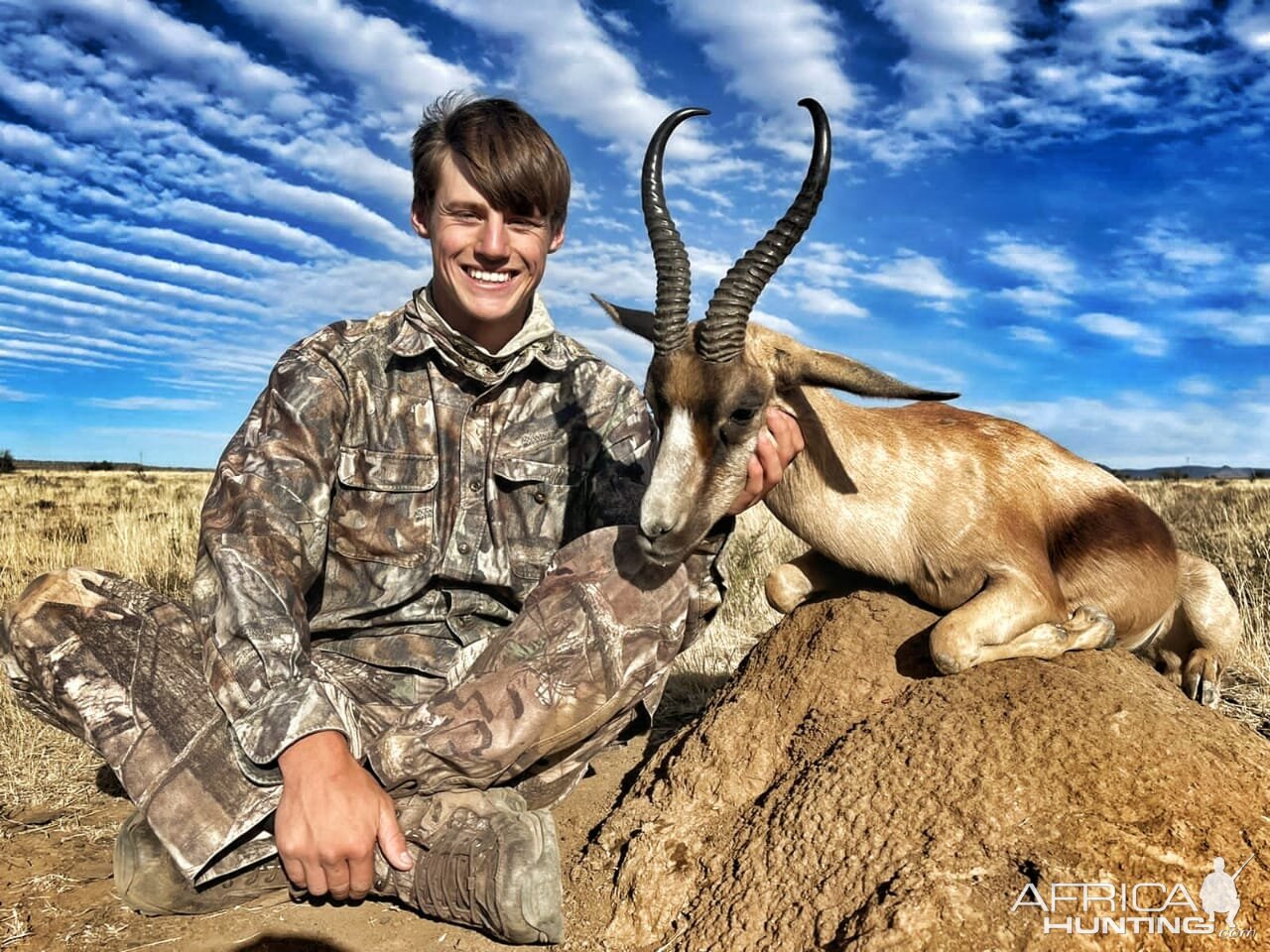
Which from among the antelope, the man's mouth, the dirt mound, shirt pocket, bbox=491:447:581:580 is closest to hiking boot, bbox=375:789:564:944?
the dirt mound

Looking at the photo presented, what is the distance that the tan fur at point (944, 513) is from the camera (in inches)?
160

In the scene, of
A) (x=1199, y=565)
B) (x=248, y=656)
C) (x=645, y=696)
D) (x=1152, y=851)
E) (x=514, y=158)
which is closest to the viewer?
(x=1152, y=851)

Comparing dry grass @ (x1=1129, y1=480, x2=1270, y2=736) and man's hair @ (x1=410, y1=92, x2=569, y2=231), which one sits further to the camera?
dry grass @ (x1=1129, y1=480, x2=1270, y2=736)

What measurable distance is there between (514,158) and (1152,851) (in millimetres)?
3715

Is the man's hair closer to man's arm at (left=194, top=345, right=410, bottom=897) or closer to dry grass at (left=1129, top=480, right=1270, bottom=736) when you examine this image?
man's arm at (left=194, top=345, right=410, bottom=897)

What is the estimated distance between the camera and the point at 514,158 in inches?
176

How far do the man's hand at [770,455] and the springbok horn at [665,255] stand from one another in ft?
1.85

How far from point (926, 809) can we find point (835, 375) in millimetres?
1926

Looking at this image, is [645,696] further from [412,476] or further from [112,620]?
[112,620]

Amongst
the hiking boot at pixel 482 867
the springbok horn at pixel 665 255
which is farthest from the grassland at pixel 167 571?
the springbok horn at pixel 665 255

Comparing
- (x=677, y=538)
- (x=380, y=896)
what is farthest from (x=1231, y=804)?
(x=380, y=896)

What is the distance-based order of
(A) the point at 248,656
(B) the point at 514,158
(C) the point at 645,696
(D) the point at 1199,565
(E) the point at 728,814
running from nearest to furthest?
(A) the point at 248,656 < (E) the point at 728,814 < (C) the point at 645,696 < (B) the point at 514,158 < (D) the point at 1199,565

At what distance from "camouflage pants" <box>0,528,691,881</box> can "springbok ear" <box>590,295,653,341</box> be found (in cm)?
148

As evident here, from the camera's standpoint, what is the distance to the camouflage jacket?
395 cm
